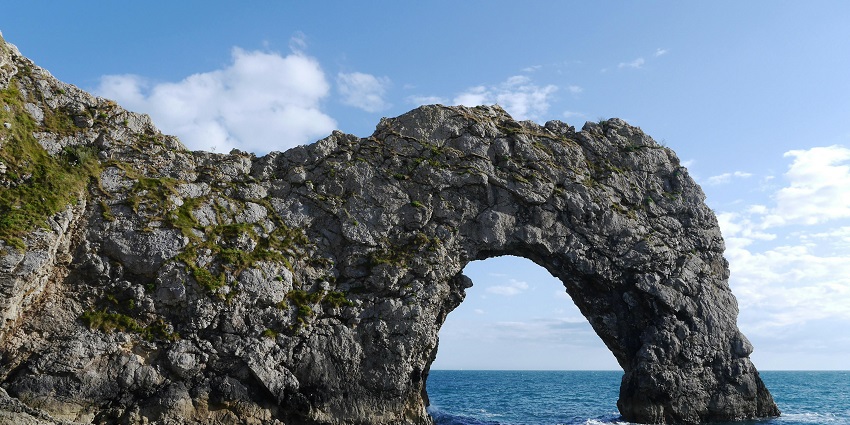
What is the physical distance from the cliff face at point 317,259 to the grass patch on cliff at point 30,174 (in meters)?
0.07

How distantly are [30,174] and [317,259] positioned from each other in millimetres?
12546

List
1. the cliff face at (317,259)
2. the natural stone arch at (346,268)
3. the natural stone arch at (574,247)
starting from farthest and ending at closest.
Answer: the natural stone arch at (574,247) → the natural stone arch at (346,268) → the cliff face at (317,259)

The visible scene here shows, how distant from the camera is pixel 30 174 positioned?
2327 centimetres

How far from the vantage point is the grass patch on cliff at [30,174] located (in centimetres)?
2143

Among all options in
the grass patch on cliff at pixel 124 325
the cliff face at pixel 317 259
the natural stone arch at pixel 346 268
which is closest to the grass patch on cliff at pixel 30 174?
the cliff face at pixel 317 259

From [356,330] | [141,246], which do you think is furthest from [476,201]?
[141,246]

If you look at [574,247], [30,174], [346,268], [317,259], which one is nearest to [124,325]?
[30,174]

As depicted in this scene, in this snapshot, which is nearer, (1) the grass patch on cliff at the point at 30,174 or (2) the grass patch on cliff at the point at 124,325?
(1) the grass patch on cliff at the point at 30,174

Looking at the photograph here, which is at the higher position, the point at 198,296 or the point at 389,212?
the point at 389,212

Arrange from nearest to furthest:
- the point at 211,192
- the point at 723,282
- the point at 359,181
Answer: the point at 211,192 → the point at 359,181 → the point at 723,282

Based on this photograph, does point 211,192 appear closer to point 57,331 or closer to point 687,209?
point 57,331

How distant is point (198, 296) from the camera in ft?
77.3

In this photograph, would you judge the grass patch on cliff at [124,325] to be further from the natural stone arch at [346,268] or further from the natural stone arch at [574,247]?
the natural stone arch at [574,247]

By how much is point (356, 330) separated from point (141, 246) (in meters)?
9.90
